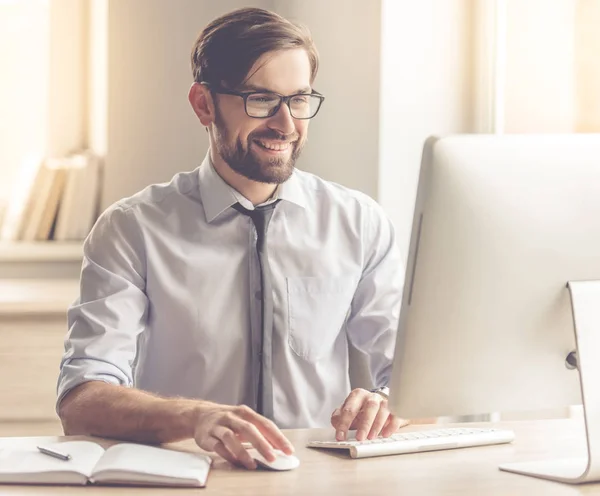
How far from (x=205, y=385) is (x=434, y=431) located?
546 millimetres

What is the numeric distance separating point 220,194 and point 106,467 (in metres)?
0.79

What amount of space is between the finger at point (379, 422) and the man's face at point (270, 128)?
59cm

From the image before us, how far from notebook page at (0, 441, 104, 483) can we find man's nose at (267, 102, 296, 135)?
0.77 m

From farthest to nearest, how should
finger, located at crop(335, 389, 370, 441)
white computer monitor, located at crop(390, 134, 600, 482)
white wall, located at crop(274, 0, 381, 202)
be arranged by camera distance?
white wall, located at crop(274, 0, 381, 202) → finger, located at crop(335, 389, 370, 441) → white computer monitor, located at crop(390, 134, 600, 482)

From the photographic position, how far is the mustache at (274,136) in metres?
1.91

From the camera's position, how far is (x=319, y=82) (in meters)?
2.95

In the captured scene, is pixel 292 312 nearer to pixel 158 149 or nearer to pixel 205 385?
pixel 205 385

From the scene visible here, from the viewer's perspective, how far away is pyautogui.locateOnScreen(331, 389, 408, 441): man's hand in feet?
4.85

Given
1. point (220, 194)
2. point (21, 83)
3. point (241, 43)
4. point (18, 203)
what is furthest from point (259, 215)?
point (21, 83)

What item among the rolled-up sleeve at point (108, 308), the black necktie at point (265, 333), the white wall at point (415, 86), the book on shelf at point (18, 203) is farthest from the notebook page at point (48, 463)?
Result: the book on shelf at point (18, 203)

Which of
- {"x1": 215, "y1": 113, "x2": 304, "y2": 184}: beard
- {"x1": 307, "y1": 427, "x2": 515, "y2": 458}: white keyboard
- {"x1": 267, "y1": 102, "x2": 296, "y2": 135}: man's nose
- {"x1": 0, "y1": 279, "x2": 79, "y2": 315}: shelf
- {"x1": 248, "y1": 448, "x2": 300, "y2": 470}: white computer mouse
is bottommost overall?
{"x1": 0, "y1": 279, "x2": 79, "y2": 315}: shelf

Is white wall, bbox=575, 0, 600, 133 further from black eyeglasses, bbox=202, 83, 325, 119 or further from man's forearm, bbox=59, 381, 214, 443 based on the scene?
man's forearm, bbox=59, 381, 214, 443

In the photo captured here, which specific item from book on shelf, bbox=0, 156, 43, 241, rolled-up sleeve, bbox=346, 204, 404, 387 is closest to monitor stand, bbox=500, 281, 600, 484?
rolled-up sleeve, bbox=346, 204, 404, 387

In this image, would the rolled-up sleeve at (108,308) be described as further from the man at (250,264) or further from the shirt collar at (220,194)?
the shirt collar at (220,194)
